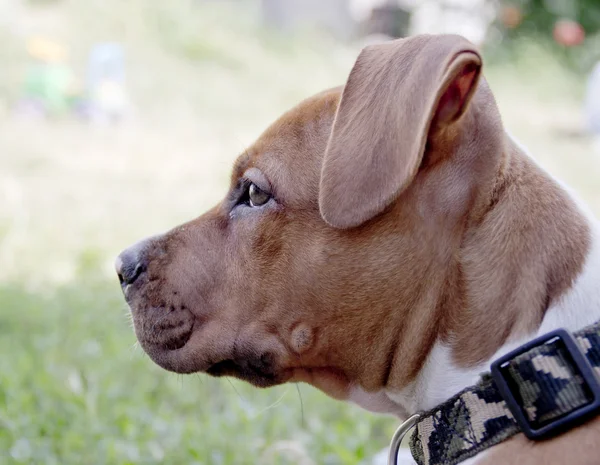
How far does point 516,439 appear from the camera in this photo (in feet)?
6.73

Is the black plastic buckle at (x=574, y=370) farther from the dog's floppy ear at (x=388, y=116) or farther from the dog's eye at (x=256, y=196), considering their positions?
the dog's eye at (x=256, y=196)

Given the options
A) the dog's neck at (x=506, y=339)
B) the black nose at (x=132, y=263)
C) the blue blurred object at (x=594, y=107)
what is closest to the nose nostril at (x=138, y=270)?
the black nose at (x=132, y=263)

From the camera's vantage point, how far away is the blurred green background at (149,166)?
382 cm

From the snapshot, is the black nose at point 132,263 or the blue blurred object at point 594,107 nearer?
the black nose at point 132,263

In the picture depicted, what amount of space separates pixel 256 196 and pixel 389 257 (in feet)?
1.87

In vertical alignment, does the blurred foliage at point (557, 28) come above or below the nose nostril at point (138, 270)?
below

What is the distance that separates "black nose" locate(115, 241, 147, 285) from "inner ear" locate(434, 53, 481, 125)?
115 centimetres

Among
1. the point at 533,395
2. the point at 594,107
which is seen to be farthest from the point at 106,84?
the point at 533,395

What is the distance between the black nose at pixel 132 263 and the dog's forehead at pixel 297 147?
1.57 feet

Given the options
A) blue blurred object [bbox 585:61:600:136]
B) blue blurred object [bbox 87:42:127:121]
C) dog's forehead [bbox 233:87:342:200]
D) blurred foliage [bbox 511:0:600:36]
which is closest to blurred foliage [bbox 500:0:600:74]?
blurred foliage [bbox 511:0:600:36]

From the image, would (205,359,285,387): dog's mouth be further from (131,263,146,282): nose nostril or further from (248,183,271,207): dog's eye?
(248,183,271,207): dog's eye

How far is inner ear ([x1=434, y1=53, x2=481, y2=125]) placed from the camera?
2100mm

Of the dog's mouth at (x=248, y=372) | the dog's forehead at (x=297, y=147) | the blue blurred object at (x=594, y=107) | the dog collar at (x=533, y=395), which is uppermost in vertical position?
the dog's forehead at (x=297, y=147)

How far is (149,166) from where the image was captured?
8.88m
